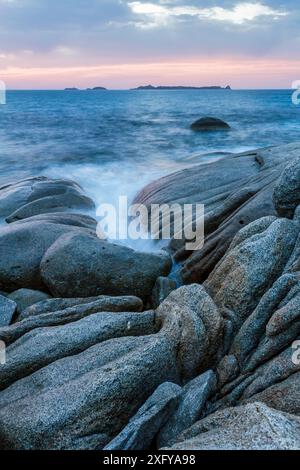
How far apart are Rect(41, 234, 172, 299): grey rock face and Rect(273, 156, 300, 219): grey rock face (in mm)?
2374

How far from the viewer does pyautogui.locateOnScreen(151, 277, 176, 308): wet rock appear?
751cm

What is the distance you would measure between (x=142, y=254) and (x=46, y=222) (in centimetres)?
235

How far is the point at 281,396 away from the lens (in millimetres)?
4383

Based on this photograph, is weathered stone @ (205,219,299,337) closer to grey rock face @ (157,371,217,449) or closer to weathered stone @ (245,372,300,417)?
grey rock face @ (157,371,217,449)

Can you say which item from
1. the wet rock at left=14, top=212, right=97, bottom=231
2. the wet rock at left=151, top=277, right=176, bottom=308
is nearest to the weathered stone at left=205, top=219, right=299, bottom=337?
the wet rock at left=151, top=277, right=176, bottom=308

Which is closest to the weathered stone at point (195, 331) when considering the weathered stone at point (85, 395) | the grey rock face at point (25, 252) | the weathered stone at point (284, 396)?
the weathered stone at point (85, 395)

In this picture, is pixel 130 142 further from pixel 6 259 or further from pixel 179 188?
pixel 6 259

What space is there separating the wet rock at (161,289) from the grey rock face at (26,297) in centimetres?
176

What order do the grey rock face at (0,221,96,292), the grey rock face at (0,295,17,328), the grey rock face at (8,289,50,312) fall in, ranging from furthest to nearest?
the grey rock face at (0,221,96,292) → the grey rock face at (8,289,50,312) → the grey rock face at (0,295,17,328)

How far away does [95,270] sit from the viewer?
306 inches


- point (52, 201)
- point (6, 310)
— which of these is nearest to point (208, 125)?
point (52, 201)

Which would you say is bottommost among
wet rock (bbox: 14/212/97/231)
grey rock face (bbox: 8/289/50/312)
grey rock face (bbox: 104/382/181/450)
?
grey rock face (bbox: 8/289/50/312)
